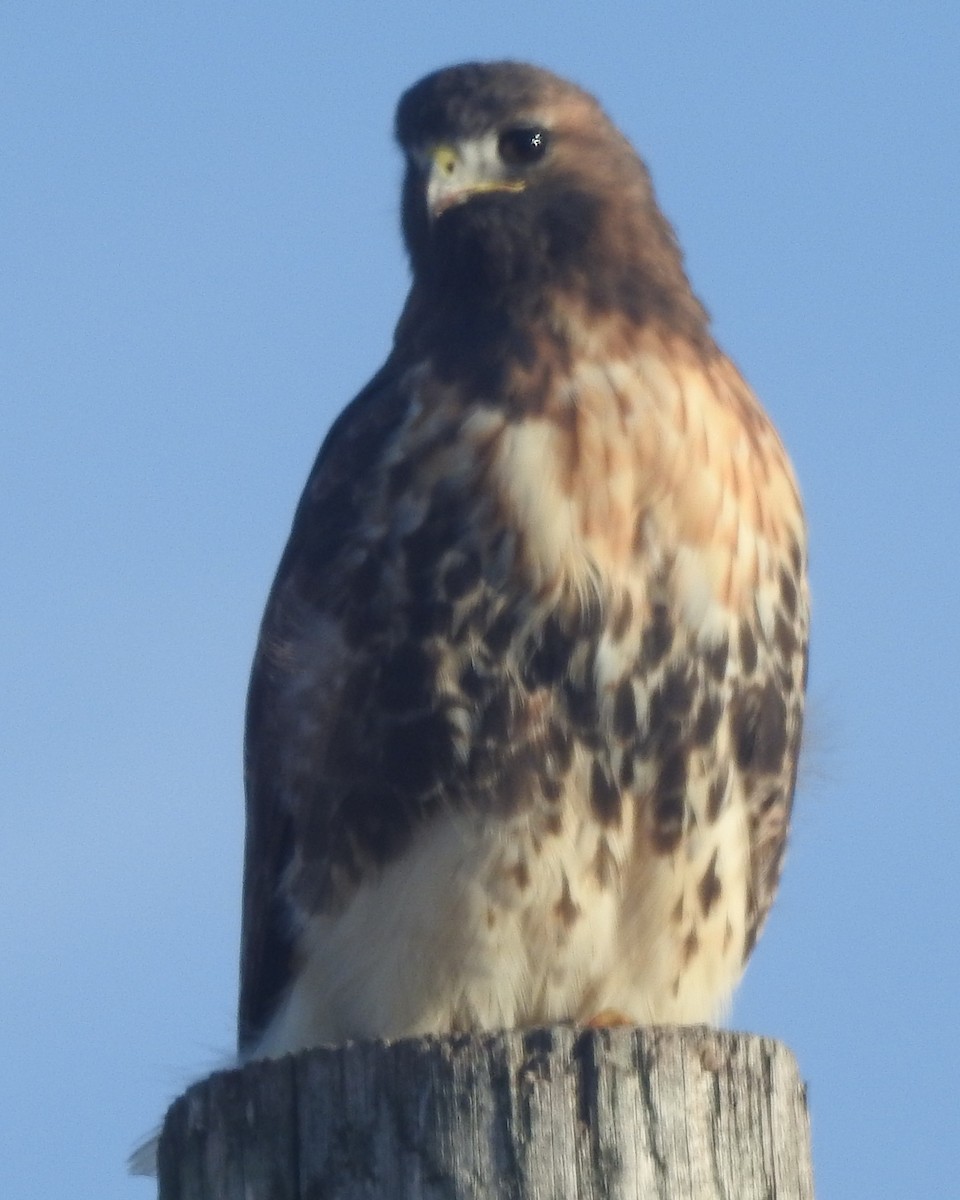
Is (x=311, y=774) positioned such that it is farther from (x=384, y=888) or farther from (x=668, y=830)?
(x=668, y=830)

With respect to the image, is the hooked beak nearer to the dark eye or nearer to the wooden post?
the dark eye

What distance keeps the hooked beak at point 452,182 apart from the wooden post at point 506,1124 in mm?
2428

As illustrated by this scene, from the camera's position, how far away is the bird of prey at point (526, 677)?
445 cm

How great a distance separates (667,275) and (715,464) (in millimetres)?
668

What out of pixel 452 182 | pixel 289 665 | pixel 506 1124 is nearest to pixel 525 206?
pixel 452 182

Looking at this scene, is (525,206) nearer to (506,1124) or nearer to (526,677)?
(526,677)

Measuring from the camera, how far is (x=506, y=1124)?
10.3 feet

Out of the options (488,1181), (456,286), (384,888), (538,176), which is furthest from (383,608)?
(488,1181)

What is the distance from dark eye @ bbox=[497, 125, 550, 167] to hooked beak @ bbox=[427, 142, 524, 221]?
71 mm

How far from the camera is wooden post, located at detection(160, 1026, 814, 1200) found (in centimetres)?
310

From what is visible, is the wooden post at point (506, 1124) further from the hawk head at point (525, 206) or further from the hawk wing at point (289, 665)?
the hawk head at point (525, 206)

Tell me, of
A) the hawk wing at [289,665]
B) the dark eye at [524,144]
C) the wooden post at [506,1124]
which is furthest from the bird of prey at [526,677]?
the wooden post at [506,1124]

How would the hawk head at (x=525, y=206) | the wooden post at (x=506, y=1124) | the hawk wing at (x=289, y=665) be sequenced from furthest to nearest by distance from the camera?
the hawk head at (x=525, y=206) → the hawk wing at (x=289, y=665) → the wooden post at (x=506, y=1124)

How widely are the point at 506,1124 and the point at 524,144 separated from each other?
8.99 feet
